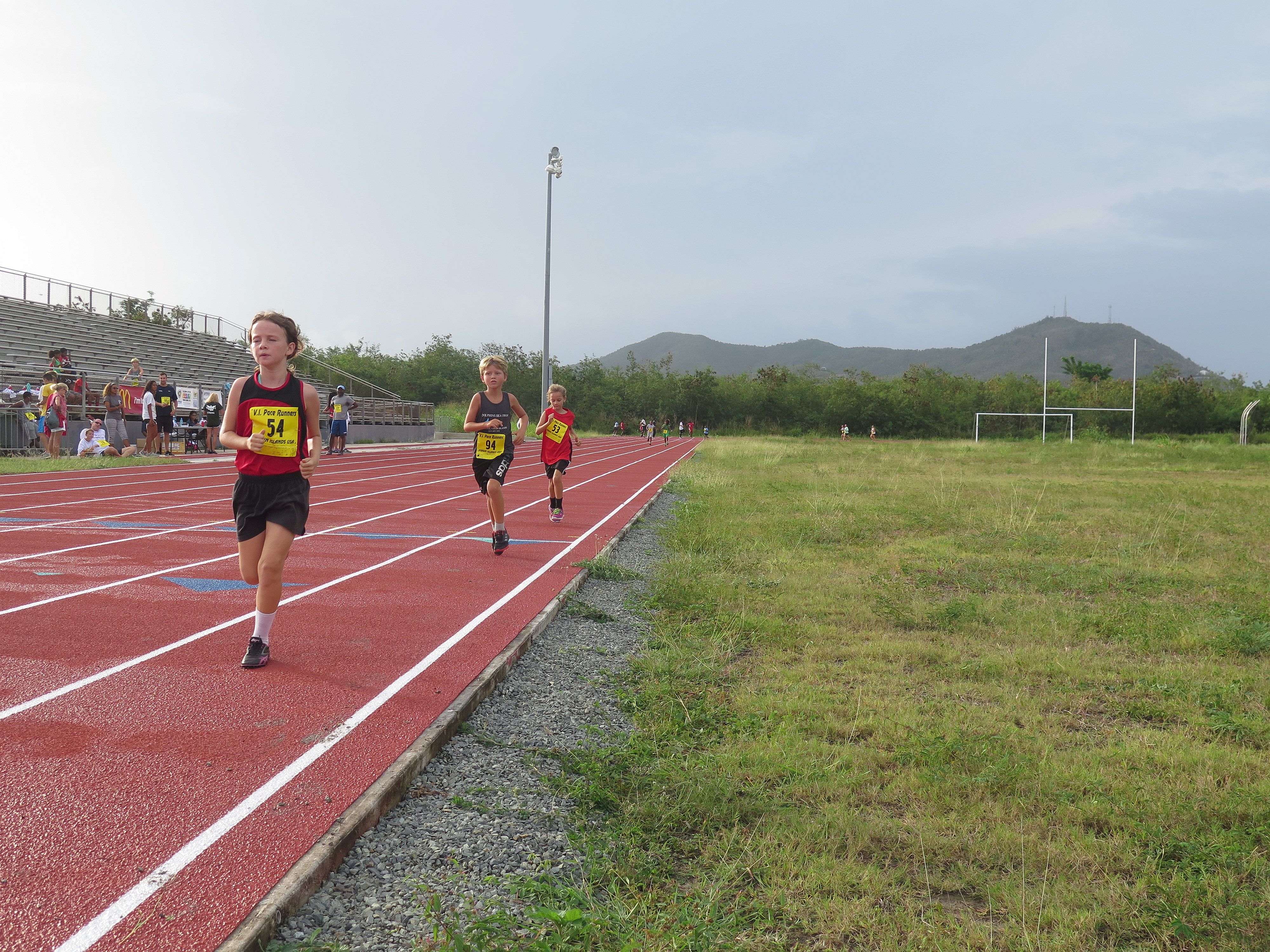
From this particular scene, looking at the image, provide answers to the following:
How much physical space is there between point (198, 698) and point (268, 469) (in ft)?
3.87

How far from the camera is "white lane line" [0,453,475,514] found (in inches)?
421

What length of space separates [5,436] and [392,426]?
688 inches

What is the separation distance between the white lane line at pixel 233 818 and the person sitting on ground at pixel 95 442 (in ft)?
54.0

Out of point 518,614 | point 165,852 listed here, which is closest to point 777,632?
point 518,614

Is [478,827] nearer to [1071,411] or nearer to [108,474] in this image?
[108,474]

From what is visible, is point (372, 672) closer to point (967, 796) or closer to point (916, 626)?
point (967, 796)

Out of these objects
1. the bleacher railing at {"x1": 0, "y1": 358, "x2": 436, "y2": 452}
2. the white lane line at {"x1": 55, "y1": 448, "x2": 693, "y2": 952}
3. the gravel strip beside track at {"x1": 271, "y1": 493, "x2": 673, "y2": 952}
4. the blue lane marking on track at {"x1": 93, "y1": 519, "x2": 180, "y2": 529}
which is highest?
the bleacher railing at {"x1": 0, "y1": 358, "x2": 436, "y2": 452}

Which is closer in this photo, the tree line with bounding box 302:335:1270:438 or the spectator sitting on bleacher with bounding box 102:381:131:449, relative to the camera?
the spectator sitting on bleacher with bounding box 102:381:131:449

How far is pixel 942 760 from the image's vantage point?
3494 millimetres

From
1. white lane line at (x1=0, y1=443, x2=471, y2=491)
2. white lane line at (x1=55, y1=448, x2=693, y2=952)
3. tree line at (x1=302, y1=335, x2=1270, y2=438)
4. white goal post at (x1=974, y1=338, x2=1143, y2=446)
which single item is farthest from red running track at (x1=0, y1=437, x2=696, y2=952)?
tree line at (x1=302, y1=335, x2=1270, y2=438)

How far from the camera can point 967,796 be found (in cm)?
321

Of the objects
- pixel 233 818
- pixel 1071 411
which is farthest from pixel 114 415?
pixel 1071 411

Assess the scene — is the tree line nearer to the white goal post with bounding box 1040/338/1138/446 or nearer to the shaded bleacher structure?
the white goal post with bounding box 1040/338/1138/446

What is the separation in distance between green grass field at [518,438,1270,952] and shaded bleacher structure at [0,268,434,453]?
Result: 63.3ft
